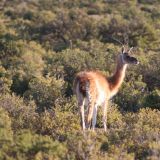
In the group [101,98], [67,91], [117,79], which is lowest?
[67,91]

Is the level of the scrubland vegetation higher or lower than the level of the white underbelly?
lower

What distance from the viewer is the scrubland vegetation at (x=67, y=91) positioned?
29.7 ft

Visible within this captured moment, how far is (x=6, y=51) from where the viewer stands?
23.4m

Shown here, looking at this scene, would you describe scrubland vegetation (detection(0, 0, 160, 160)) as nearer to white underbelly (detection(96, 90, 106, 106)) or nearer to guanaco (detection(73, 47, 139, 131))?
guanaco (detection(73, 47, 139, 131))

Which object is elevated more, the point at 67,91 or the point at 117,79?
the point at 117,79

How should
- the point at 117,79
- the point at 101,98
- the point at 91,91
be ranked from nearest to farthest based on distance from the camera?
the point at 91,91
the point at 101,98
the point at 117,79

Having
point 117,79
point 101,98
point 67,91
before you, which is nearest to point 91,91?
point 101,98

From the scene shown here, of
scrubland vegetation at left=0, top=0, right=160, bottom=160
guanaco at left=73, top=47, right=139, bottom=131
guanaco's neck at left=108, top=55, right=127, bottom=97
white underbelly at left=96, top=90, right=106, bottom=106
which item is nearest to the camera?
scrubland vegetation at left=0, top=0, right=160, bottom=160

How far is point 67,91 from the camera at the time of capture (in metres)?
16.6

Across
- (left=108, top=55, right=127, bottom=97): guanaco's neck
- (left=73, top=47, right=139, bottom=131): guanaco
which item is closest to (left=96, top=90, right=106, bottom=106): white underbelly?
(left=73, top=47, right=139, bottom=131): guanaco

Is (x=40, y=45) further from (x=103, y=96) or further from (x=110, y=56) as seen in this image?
(x=103, y=96)

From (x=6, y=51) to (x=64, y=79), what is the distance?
6.09 m

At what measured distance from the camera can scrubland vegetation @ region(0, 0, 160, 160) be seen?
29.7ft

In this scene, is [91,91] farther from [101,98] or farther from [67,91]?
[67,91]
